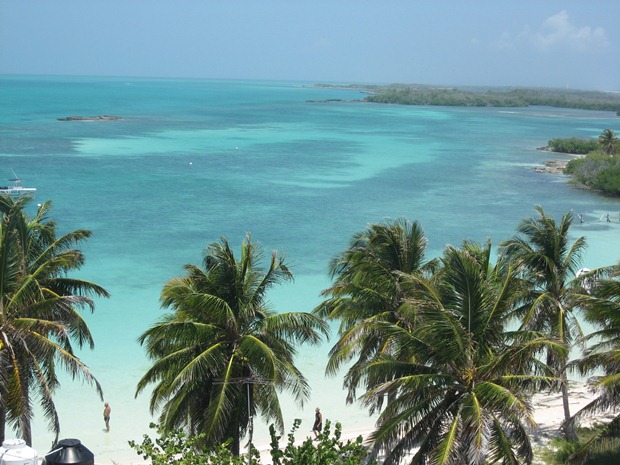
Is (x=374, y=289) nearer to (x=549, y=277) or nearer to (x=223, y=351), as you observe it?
(x=223, y=351)

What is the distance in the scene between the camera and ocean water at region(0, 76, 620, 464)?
22562 millimetres

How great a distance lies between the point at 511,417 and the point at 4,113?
108627mm

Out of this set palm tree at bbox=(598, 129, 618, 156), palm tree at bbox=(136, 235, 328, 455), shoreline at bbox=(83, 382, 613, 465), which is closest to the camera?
palm tree at bbox=(136, 235, 328, 455)

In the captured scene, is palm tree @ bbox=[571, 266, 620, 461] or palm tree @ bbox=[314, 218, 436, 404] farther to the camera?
palm tree @ bbox=[314, 218, 436, 404]

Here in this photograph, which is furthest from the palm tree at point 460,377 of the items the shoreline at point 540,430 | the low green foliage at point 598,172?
the low green foliage at point 598,172

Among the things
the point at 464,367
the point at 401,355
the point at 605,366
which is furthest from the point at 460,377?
the point at 605,366

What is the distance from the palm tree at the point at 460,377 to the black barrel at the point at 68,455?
4.13m

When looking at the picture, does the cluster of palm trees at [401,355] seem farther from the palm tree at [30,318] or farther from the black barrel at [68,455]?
the black barrel at [68,455]

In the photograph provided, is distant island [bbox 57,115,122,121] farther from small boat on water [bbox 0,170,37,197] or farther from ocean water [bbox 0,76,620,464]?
small boat on water [bbox 0,170,37,197]

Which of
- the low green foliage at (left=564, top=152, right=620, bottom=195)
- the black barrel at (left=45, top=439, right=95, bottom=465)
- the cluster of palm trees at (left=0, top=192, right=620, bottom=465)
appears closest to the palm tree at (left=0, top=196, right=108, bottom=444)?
the cluster of palm trees at (left=0, top=192, right=620, bottom=465)

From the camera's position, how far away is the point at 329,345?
2486 cm

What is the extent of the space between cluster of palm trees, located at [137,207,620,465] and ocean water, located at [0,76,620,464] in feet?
18.4

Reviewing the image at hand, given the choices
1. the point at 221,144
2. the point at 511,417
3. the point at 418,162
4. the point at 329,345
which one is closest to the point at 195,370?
the point at 511,417

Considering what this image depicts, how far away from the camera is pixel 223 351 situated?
1269 cm
